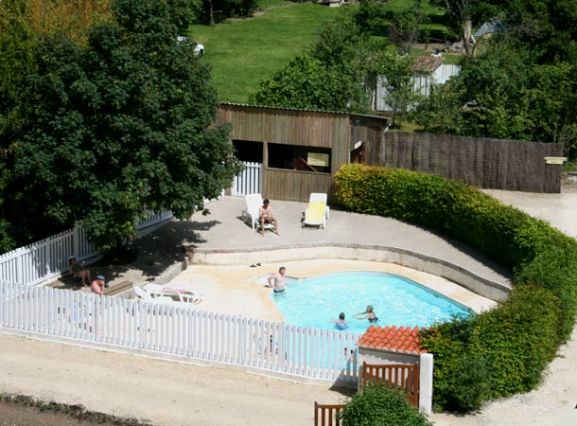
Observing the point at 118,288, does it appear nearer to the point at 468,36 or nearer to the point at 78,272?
the point at 78,272

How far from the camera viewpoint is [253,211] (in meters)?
31.4

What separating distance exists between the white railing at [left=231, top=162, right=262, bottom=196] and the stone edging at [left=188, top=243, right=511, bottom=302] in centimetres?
483

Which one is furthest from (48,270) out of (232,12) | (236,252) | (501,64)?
(232,12)

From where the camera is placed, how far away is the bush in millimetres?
16453

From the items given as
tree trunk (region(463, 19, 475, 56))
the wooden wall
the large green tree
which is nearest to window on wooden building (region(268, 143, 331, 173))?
the wooden wall

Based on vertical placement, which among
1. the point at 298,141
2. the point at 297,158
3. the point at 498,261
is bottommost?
the point at 498,261

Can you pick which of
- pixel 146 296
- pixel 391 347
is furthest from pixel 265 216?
pixel 391 347

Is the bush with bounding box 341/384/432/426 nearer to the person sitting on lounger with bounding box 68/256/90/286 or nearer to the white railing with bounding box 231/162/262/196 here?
the person sitting on lounger with bounding box 68/256/90/286

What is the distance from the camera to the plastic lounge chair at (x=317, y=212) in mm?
31172

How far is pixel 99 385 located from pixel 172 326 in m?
2.15

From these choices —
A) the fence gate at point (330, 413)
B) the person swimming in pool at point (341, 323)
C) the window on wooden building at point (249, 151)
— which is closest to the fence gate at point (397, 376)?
the fence gate at point (330, 413)

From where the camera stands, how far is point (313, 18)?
65250mm

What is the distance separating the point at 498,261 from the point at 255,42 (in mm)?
34027

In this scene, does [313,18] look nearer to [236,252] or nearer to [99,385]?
[236,252]
